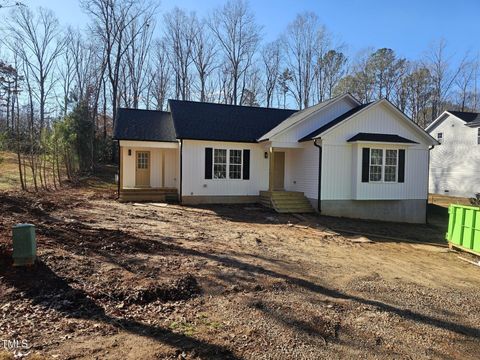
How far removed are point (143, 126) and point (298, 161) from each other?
817 centimetres

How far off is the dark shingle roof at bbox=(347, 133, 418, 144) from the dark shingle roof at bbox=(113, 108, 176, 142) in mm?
8678

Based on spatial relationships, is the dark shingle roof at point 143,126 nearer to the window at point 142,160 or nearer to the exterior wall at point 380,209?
the window at point 142,160

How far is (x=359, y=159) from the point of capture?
15.2 m

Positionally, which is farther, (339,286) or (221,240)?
(221,240)

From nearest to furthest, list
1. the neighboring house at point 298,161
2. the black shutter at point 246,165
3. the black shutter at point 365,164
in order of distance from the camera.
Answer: the black shutter at point 365,164 → the neighboring house at point 298,161 → the black shutter at point 246,165

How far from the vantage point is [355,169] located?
15336 millimetres

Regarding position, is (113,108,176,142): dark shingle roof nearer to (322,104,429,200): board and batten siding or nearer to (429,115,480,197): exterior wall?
(322,104,429,200): board and batten siding

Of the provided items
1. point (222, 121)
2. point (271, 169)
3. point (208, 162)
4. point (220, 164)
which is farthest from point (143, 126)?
point (271, 169)

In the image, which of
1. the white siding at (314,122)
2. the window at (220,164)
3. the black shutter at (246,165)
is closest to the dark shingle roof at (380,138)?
the white siding at (314,122)

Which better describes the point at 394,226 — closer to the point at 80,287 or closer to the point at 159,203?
the point at 159,203

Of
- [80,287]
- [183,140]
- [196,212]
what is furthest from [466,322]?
[183,140]

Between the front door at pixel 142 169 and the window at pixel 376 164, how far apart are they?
36.3ft

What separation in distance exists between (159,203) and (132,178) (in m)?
3.08

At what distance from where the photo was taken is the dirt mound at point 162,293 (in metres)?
4.69
